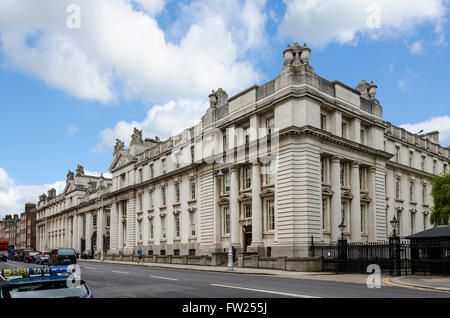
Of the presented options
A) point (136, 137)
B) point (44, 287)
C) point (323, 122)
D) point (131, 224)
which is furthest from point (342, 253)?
point (136, 137)

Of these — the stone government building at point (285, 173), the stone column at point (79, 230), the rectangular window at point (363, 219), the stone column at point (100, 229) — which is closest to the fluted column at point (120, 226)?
the stone government building at point (285, 173)

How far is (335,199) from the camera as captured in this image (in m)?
37.7

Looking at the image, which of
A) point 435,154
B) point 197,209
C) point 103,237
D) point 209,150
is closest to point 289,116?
point 209,150

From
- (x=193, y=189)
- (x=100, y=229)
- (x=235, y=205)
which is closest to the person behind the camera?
(x=235, y=205)

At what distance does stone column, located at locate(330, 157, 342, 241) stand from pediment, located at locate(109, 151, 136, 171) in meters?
32.2

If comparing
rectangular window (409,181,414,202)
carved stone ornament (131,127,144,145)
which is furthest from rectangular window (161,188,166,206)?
rectangular window (409,181,414,202)

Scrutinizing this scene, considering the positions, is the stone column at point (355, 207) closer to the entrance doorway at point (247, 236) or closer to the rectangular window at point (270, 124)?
the rectangular window at point (270, 124)

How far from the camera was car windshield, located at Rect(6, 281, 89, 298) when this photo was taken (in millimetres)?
7566

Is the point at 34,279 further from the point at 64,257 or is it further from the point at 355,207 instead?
the point at 355,207

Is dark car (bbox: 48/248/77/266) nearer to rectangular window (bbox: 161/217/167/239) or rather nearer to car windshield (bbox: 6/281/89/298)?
rectangular window (bbox: 161/217/167/239)

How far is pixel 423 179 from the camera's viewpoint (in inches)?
2151

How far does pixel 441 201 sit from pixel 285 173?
18627mm

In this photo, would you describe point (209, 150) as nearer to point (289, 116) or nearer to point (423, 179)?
point (289, 116)
